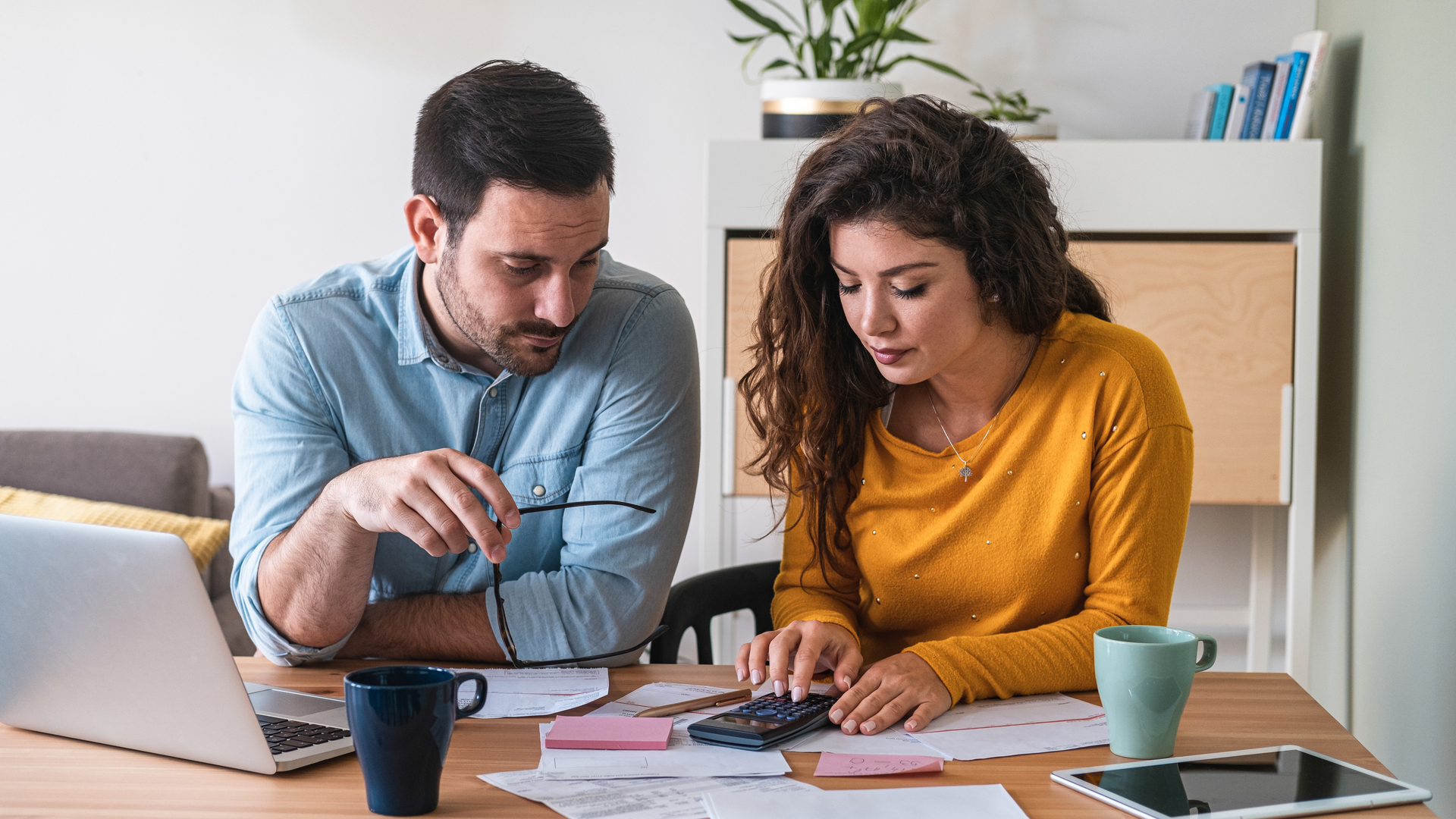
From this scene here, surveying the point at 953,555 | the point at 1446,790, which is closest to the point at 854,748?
the point at 953,555

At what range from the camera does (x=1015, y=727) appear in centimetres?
96

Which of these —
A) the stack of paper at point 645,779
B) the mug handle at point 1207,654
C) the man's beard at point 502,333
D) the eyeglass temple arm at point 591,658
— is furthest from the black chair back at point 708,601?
the mug handle at point 1207,654

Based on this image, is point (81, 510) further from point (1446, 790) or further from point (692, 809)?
point (1446, 790)

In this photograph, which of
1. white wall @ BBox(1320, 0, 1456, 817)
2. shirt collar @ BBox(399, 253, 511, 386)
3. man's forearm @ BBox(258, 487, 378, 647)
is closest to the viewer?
man's forearm @ BBox(258, 487, 378, 647)

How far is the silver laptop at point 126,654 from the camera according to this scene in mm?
807

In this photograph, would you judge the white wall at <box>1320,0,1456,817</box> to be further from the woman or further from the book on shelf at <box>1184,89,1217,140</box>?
the woman

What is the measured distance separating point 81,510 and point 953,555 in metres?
1.68

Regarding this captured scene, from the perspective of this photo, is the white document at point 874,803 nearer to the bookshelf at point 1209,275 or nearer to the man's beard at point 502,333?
the man's beard at point 502,333

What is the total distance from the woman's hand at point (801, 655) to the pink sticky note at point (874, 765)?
0.48ft

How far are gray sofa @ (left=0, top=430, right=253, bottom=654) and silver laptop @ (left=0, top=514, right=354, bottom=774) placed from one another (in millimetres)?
1407

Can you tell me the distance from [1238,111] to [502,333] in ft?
5.13

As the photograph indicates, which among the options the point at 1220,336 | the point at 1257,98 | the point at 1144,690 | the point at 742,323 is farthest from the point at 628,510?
the point at 1257,98

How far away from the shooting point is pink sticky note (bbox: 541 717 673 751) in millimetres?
884

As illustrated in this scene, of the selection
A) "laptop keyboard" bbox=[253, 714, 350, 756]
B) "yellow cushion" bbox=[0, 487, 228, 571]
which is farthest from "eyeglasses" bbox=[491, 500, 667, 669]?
"yellow cushion" bbox=[0, 487, 228, 571]
